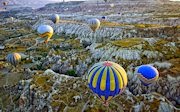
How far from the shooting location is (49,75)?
202 ft

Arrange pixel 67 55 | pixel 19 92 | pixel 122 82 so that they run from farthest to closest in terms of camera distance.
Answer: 1. pixel 67 55
2. pixel 19 92
3. pixel 122 82

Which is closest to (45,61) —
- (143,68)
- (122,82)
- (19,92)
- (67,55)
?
(67,55)

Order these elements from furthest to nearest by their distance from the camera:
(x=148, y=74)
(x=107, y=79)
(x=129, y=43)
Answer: (x=129, y=43) → (x=148, y=74) → (x=107, y=79)

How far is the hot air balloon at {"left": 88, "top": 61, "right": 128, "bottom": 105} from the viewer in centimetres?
3984

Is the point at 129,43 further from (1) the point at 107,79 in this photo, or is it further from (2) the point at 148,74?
(1) the point at 107,79

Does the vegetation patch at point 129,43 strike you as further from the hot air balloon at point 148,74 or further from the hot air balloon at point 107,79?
the hot air balloon at point 107,79

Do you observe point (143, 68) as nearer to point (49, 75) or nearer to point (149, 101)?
point (149, 101)

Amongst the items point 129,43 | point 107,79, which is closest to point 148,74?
point 107,79

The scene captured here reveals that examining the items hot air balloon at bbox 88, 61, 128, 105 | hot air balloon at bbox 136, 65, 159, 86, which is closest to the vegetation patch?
hot air balloon at bbox 136, 65, 159, 86

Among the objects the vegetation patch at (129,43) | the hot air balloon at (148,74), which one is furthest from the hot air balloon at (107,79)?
the vegetation patch at (129,43)

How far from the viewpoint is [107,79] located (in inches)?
1567

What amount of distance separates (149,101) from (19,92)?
24534 mm

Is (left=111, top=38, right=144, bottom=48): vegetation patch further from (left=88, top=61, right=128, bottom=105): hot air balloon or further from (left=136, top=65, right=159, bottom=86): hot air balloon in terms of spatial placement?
(left=88, top=61, right=128, bottom=105): hot air balloon

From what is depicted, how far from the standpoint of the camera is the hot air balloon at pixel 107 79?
39844mm
